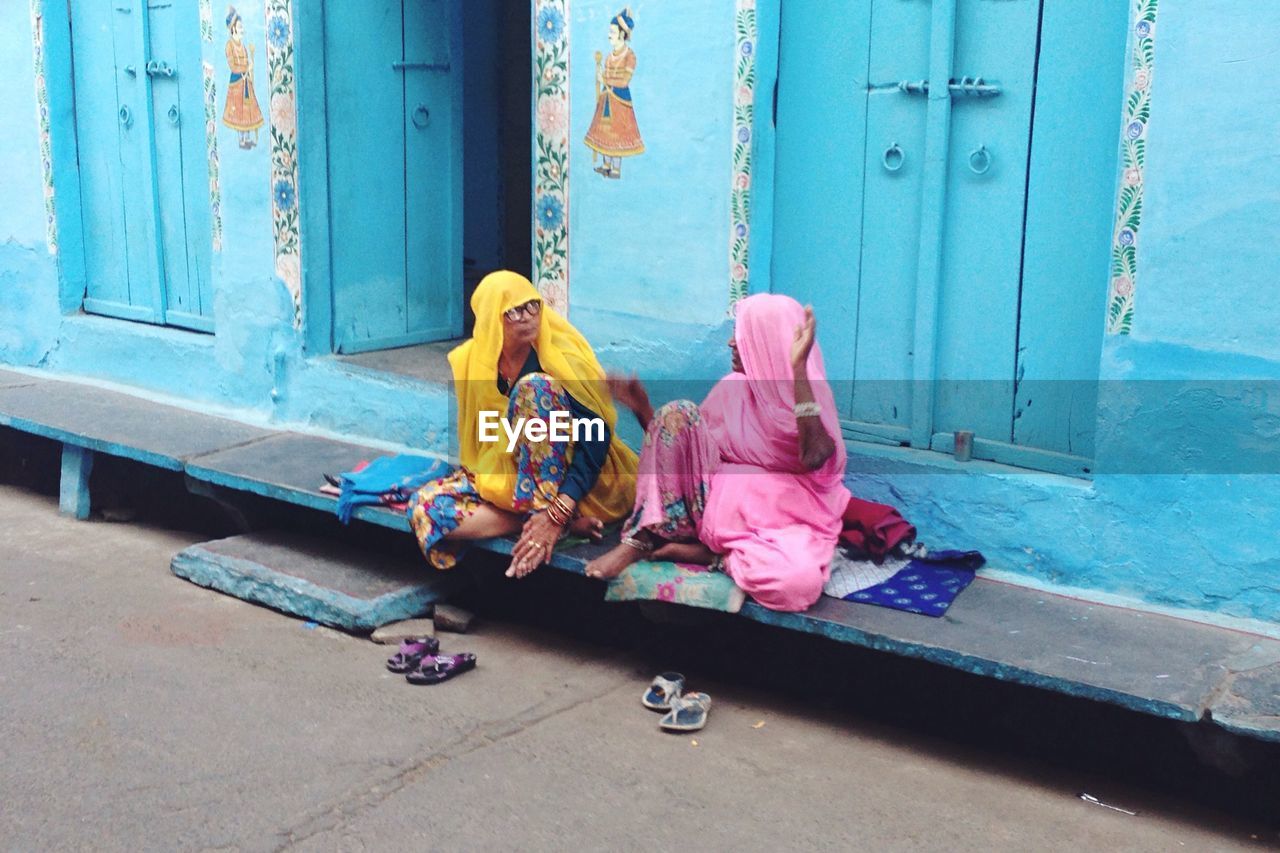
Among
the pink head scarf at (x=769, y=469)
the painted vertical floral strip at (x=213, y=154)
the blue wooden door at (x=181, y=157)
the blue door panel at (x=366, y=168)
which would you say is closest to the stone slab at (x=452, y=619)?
the pink head scarf at (x=769, y=469)

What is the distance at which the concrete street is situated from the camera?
10.5 ft

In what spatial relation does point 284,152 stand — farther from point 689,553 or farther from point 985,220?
point 985,220

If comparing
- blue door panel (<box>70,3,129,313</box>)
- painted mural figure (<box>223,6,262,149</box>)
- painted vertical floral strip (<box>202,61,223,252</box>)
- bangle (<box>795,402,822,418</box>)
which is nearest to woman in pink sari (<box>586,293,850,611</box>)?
bangle (<box>795,402,822,418</box>)

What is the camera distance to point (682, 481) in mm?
4074

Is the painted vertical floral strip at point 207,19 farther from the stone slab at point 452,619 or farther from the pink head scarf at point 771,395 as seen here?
the pink head scarf at point 771,395

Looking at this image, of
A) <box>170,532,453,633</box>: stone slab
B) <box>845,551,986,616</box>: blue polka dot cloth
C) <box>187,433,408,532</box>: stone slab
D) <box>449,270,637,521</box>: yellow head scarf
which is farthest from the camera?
<box>187,433,408,532</box>: stone slab

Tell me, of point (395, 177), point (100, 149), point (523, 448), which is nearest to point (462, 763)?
point (523, 448)

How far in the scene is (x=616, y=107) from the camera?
183 inches

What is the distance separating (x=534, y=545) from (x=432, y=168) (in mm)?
2604

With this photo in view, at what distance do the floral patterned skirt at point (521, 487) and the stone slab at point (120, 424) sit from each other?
1469mm

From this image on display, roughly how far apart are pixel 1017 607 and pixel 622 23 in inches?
94.2

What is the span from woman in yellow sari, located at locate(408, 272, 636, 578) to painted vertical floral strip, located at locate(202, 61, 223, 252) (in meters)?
2.07

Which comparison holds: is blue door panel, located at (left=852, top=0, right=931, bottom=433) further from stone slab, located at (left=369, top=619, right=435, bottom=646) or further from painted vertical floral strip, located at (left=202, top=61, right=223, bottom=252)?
painted vertical floral strip, located at (left=202, top=61, right=223, bottom=252)

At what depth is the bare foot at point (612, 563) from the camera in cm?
400
